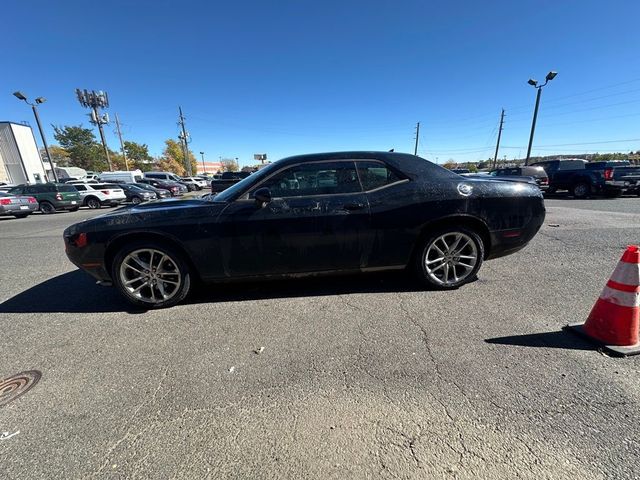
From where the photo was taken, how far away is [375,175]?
337 centimetres

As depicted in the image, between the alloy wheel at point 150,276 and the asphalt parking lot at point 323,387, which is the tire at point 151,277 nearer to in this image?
the alloy wheel at point 150,276

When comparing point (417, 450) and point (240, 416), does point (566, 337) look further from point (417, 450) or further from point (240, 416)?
point (240, 416)

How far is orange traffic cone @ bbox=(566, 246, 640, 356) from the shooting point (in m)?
2.25

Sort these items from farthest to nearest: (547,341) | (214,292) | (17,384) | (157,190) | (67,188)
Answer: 1. (157,190)
2. (67,188)
3. (214,292)
4. (547,341)
5. (17,384)

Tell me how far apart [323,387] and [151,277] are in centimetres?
226

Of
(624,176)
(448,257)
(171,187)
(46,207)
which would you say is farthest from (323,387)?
(171,187)

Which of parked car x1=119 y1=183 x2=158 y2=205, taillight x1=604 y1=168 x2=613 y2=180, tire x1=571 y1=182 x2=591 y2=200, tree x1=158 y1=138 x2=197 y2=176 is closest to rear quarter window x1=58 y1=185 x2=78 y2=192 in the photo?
parked car x1=119 y1=183 x2=158 y2=205

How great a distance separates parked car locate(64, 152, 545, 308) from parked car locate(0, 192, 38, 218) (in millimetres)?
13902

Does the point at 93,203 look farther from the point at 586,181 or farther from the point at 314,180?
the point at 586,181

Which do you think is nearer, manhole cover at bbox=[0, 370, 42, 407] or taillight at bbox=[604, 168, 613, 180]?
manhole cover at bbox=[0, 370, 42, 407]

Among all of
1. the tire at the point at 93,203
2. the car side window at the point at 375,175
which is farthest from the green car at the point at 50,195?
the car side window at the point at 375,175

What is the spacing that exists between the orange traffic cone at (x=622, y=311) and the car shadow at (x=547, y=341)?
0.39 ft

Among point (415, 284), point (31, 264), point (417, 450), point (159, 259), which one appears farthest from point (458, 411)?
point (31, 264)

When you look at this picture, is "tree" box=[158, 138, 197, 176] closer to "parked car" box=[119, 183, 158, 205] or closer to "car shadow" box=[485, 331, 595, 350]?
"parked car" box=[119, 183, 158, 205]
